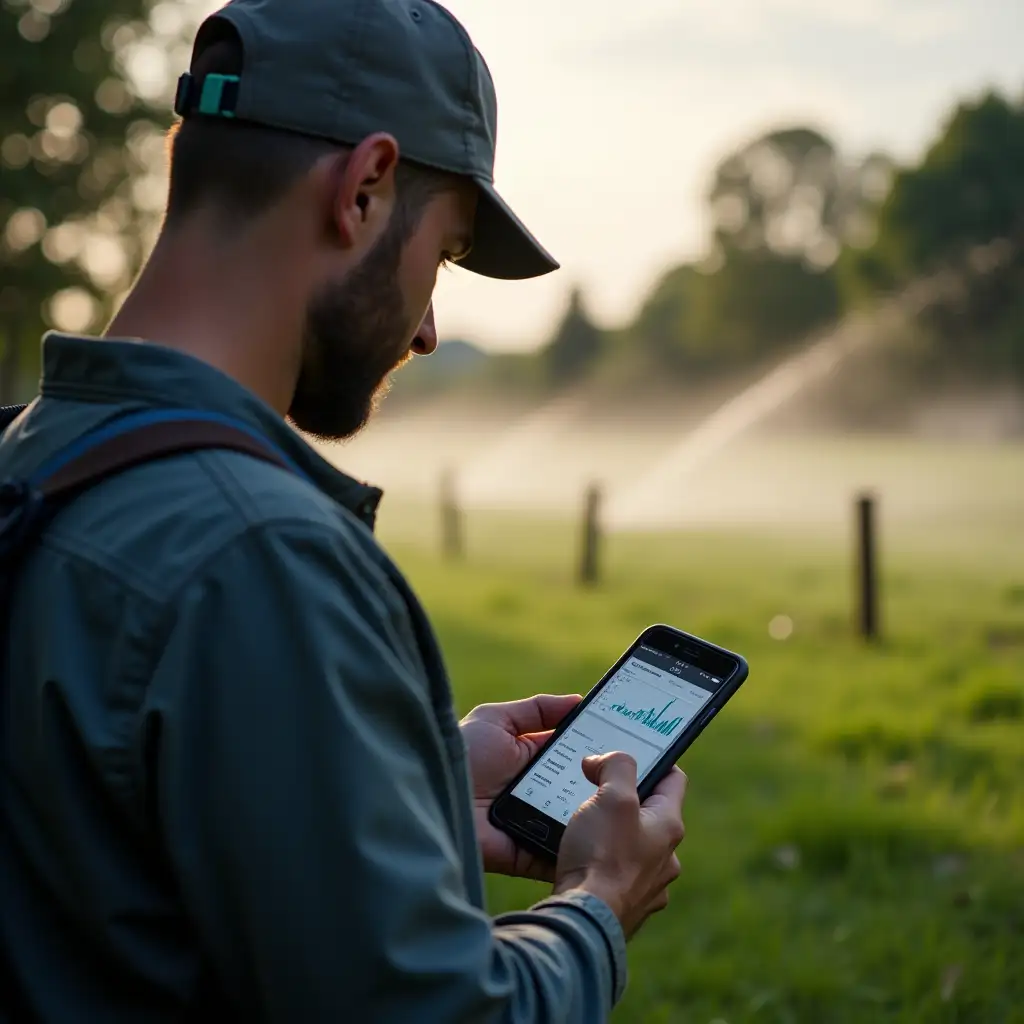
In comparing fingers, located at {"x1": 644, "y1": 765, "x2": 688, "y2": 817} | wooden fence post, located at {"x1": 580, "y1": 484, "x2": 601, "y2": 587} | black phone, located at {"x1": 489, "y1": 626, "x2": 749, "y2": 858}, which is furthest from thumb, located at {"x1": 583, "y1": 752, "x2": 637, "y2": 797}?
wooden fence post, located at {"x1": 580, "y1": 484, "x2": 601, "y2": 587}

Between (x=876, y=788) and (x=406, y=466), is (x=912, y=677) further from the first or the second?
(x=406, y=466)

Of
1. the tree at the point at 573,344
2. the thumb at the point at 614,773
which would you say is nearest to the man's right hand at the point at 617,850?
the thumb at the point at 614,773

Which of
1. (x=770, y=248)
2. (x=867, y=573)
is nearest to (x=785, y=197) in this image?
(x=770, y=248)

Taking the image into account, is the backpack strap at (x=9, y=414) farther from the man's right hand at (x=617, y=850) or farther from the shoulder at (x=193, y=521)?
the man's right hand at (x=617, y=850)

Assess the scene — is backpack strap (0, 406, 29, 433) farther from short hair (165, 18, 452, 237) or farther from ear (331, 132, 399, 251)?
ear (331, 132, 399, 251)

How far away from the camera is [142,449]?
1.51m

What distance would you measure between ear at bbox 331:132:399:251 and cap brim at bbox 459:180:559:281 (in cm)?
20

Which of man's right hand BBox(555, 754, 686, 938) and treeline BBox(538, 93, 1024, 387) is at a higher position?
treeline BBox(538, 93, 1024, 387)

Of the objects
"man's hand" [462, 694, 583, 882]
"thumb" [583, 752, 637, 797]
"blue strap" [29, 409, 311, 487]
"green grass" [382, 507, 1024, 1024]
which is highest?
"blue strap" [29, 409, 311, 487]

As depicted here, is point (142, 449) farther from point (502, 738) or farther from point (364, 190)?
point (502, 738)

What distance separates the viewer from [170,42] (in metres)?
28.0

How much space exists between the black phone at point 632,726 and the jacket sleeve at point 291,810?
1.00 metres

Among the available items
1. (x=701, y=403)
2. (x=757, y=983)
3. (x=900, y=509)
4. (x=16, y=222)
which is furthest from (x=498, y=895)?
(x=701, y=403)

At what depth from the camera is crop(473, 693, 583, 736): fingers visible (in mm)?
2713
